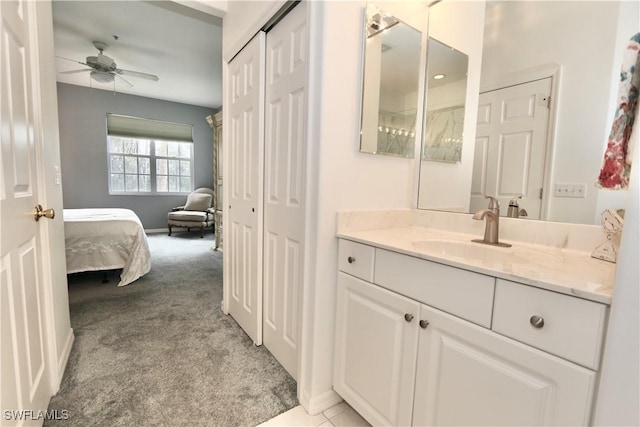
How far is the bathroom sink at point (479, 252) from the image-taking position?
1022 mm

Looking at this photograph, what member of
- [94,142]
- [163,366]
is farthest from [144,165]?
[163,366]

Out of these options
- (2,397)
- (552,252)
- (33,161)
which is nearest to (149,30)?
(33,161)

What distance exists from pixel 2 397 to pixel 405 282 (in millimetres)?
1262

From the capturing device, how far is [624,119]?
76 cm

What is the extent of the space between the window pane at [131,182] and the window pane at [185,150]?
3.32ft

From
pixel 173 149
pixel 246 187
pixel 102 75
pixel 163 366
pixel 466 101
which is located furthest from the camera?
pixel 173 149

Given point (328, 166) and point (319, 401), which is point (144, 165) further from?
point (319, 401)

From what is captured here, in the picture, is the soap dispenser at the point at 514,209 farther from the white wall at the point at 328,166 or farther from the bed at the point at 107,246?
the bed at the point at 107,246

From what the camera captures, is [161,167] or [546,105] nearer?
[546,105]

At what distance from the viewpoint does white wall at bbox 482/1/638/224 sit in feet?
3.52

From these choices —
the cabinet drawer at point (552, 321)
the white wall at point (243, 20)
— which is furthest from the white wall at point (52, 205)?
the cabinet drawer at point (552, 321)

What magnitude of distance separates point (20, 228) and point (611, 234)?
2004 millimetres

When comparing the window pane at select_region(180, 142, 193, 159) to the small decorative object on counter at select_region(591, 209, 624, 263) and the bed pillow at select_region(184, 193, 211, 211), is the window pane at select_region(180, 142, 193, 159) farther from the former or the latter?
the small decorative object on counter at select_region(591, 209, 624, 263)

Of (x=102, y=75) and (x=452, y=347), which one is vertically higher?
(x=102, y=75)
